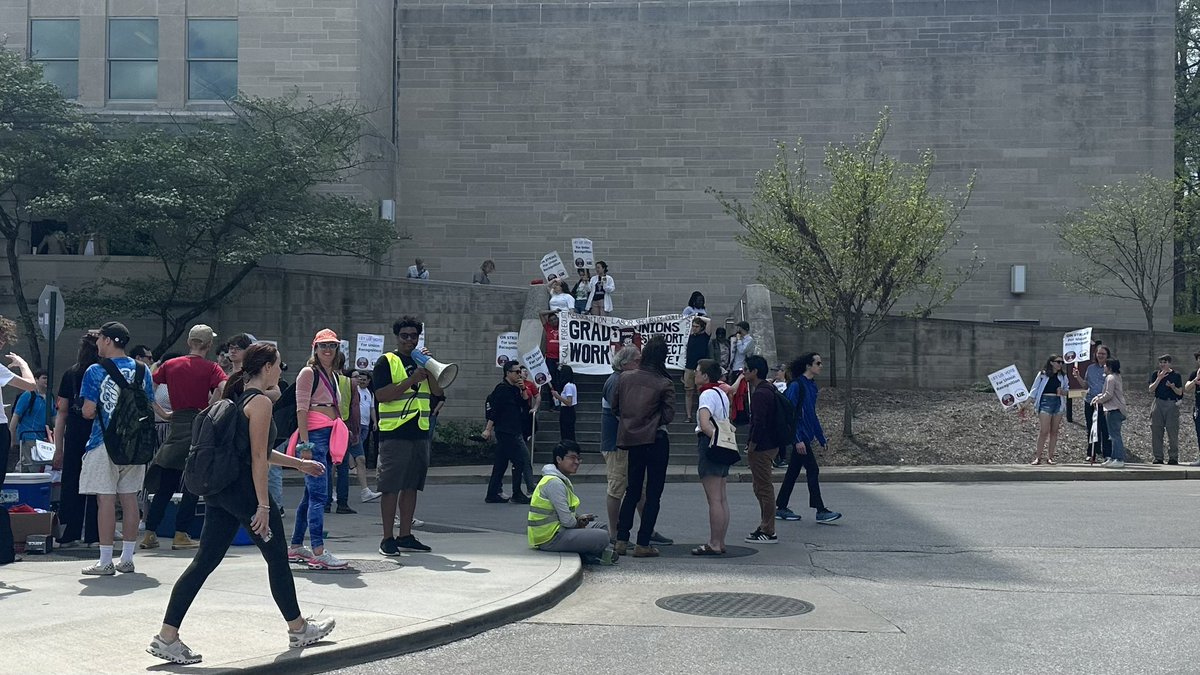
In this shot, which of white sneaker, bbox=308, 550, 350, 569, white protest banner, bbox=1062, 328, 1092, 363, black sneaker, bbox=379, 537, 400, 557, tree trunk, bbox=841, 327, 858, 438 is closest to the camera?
white sneaker, bbox=308, 550, 350, 569

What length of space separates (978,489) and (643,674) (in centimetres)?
1114

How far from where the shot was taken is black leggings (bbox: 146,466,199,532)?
10.6 metres

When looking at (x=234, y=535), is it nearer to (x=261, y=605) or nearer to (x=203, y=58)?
(x=261, y=605)

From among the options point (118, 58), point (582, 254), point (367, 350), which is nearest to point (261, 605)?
point (367, 350)

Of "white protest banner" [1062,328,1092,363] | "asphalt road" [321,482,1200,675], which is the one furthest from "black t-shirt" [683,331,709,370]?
"asphalt road" [321,482,1200,675]

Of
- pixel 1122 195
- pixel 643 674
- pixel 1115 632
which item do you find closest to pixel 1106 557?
pixel 1115 632

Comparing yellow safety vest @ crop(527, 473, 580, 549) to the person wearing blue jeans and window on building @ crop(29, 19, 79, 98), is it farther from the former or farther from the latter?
window on building @ crop(29, 19, 79, 98)

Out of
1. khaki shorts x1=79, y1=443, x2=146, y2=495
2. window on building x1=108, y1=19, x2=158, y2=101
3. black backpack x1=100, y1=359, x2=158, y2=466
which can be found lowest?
khaki shorts x1=79, y1=443, x2=146, y2=495

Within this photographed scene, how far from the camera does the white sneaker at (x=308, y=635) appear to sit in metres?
6.73

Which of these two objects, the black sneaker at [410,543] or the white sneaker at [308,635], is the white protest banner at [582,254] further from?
the white sneaker at [308,635]

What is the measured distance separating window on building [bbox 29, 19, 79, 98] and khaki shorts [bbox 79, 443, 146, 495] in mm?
21673

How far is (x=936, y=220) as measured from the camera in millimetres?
21172

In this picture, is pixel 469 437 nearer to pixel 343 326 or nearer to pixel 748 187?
pixel 343 326

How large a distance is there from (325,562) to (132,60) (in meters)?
22.2
